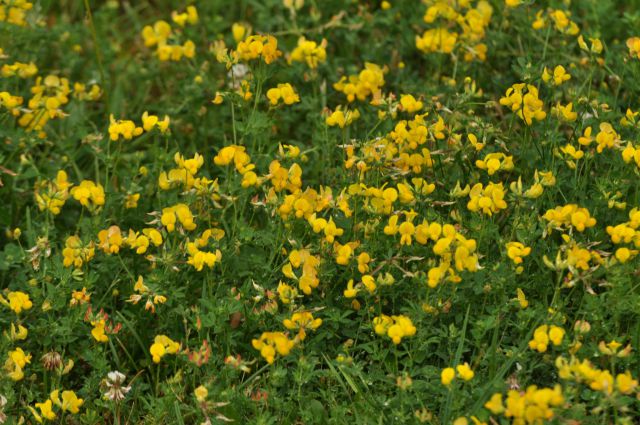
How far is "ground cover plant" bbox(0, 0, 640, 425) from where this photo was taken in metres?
3.33

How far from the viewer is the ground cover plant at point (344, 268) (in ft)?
10.9

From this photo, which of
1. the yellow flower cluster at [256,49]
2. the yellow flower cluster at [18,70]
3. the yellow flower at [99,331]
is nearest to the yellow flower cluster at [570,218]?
the yellow flower cluster at [256,49]

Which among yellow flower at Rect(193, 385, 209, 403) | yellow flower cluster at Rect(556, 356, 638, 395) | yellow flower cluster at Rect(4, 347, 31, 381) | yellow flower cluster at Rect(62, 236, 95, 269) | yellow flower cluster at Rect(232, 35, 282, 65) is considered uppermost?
yellow flower cluster at Rect(232, 35, 282, 65)

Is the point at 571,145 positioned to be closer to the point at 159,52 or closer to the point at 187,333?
the point at 187,333

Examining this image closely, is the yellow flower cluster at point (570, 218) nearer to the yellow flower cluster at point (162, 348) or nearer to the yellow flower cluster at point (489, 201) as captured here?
the yellow flower cluster at point (489, 201)

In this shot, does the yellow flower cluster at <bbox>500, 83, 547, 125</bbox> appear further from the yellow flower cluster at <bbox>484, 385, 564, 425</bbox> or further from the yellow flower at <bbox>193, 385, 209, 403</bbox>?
the yellow flower at <bbox>193, 385, 209, 403</bbox>

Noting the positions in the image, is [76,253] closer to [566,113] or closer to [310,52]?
[310,52]

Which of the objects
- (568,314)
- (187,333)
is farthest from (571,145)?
(187,333)

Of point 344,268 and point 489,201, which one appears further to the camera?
point 344,268

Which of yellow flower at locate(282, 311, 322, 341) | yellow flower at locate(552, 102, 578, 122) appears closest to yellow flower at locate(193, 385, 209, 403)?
yellow flower at locate(282, 311, 322, 341)

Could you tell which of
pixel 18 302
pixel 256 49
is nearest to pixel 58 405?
pixel 18 302

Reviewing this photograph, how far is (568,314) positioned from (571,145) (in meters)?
0.62

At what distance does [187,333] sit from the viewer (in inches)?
139

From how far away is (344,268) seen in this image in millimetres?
3680
